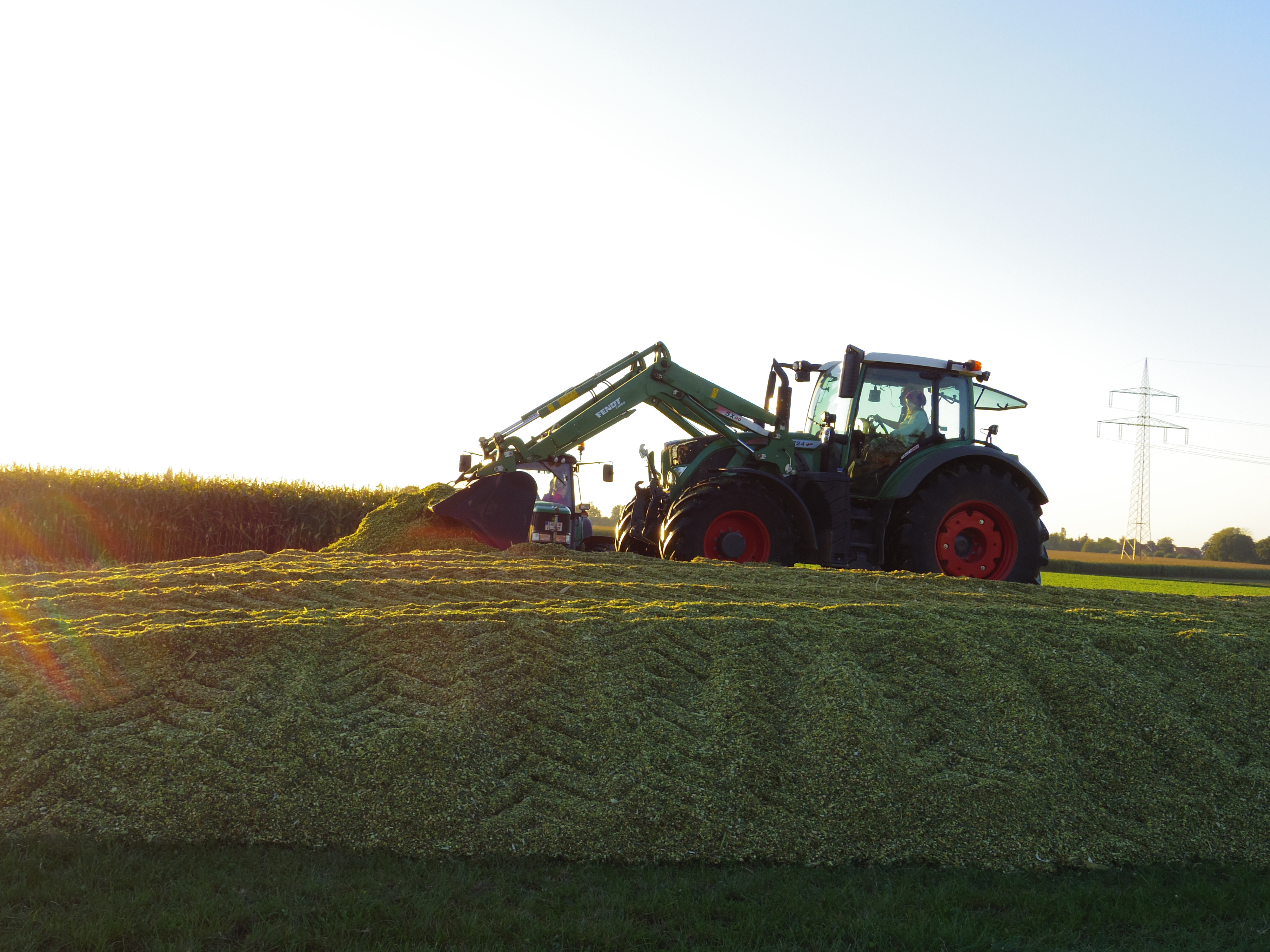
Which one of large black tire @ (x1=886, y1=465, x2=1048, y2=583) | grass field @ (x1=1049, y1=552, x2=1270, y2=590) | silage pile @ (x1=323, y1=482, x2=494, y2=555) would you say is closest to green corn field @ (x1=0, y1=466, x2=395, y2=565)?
silage pile @ (x1=323, y1=482, x2=494, y2=555)

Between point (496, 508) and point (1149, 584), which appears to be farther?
point (1149, 584)

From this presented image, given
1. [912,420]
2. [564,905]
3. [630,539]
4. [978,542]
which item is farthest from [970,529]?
[564,905]

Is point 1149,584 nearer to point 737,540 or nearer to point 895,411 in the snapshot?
point 895,411

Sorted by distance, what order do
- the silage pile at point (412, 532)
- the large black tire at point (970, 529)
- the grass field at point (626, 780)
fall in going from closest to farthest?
the grass field at point (626, 780)
the large black tire at point (970, 529)
the silage pile at point (412, 532)

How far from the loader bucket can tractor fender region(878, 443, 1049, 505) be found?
346 cm

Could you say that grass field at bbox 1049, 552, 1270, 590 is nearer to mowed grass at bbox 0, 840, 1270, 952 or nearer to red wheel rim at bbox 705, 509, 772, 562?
red wheel rim at bbox 705, 509, 772, 562

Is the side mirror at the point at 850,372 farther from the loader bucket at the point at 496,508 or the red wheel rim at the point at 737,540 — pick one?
the loader bucket at the point at 496,508

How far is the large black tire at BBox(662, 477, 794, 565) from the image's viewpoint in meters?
8.18

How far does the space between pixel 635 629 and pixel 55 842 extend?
2466mm

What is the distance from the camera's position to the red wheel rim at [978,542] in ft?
28.6

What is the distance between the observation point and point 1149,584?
22.8 meters

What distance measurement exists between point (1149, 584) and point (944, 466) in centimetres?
1746

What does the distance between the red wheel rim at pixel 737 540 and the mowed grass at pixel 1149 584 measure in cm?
1220

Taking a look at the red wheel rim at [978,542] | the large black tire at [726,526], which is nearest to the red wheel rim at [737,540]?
the large black tire at [726,526]
